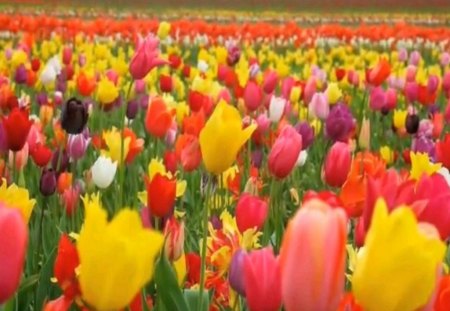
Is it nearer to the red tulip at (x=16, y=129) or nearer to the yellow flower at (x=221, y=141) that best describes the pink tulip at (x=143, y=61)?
the red tulip at (x=16, y=129)

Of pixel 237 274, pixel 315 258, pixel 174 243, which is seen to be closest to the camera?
pixel 315 258

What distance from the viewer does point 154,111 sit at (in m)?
3.29

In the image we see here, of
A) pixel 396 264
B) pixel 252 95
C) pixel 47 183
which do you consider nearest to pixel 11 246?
pixel 396 264

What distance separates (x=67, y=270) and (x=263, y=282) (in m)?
0.58

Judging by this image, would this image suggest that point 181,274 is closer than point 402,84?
Yes

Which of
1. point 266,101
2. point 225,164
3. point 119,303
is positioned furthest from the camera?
point 266,101

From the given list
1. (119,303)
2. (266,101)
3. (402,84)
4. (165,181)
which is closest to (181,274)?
(165,181)

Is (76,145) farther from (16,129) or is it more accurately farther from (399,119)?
(399,119)

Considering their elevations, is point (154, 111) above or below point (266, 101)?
above

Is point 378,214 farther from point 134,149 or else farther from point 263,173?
point 263,173

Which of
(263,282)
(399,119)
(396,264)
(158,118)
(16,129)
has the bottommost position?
(399,119)

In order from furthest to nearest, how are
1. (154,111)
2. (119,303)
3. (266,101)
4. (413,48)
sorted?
(413,48) < (266,101) < (154,111) < (119,303)

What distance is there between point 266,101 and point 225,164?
3287 mm

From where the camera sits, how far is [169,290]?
171 cm
